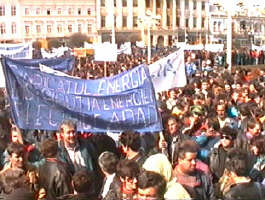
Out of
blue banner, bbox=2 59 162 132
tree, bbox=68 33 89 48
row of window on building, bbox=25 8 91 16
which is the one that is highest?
row of window on building, bbox=25 8 91 16

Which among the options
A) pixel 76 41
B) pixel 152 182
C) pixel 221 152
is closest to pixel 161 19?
pixel 76 41

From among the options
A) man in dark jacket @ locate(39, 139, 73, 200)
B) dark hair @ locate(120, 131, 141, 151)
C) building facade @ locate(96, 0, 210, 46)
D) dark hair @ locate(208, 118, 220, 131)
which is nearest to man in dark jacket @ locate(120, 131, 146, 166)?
dark hair @ locate(120, 131, 141, 151)

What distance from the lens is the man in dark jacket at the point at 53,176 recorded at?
5250 millimetres

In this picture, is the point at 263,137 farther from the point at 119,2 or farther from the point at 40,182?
the point at 119,2

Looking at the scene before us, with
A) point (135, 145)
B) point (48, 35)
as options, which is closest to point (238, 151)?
point (135, 145)

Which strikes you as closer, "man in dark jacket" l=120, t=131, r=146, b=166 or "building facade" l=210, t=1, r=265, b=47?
"man in dark jacket" l=120, t=131, r=146, b=166

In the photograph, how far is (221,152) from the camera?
621 cm

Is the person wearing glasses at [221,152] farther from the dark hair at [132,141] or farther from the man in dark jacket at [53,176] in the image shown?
the man in dark jacket at [53,176]

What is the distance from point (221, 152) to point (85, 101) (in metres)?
1.48

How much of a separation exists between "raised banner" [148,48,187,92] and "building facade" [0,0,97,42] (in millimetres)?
69595

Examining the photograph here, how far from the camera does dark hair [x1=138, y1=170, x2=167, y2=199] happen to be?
4242 millimetres

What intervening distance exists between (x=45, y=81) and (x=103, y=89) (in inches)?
23.7

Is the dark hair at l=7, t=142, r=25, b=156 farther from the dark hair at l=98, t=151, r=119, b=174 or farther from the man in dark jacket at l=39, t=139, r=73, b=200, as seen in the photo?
the dark hair at l=98, t=151, r=119, b=174

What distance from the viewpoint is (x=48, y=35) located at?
81.0 metres
